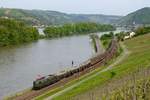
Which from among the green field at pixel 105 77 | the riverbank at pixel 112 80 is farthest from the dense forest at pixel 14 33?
the riverbank at pixel 112 80

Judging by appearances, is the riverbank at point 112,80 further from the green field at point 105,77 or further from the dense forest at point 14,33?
the dense forest at point 14,33

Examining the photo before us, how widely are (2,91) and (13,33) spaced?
4448 inches

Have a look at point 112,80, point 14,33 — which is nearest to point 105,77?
point 112,80

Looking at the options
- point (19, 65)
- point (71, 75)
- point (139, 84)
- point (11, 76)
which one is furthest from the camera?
point (19, 65)

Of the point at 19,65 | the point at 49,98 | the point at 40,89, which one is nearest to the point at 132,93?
the point at 49,98

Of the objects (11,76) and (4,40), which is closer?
(11,76)

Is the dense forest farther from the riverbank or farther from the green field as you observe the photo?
the riverbank

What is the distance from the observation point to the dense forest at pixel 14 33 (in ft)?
516

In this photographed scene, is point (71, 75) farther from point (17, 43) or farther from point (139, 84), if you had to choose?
point (17, 43)

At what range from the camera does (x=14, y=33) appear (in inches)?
6521

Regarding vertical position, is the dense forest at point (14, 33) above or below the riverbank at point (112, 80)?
below

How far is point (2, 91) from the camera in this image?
54.2 metres

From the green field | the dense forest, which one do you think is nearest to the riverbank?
the green field

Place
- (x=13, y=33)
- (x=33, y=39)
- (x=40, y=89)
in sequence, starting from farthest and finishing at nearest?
(x=33, y=39) → (x=13, y=33) → (x=40, y=89)
